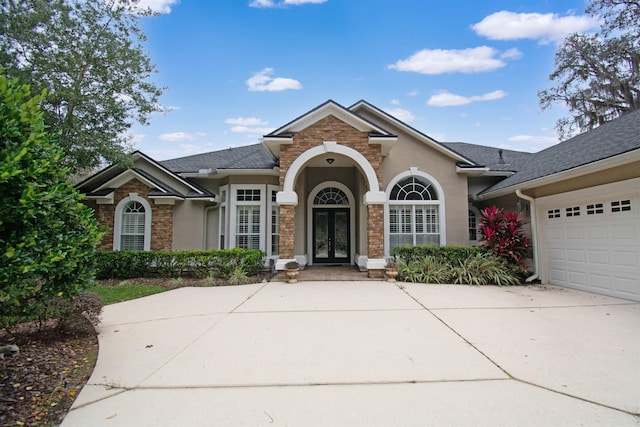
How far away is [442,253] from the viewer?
9156 millimetres

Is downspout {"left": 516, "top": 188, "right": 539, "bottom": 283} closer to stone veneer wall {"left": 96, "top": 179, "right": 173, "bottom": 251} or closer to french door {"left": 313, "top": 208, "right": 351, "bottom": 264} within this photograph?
french door {"left": 313, "top": 208, "right": 351, "bottom": 264}

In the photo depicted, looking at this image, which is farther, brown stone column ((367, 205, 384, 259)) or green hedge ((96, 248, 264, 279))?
green hedge ((96, 248, 264, 279))

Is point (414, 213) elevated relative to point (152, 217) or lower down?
elevated

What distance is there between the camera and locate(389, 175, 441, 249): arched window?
34.9 feet

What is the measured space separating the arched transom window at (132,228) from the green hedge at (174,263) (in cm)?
123

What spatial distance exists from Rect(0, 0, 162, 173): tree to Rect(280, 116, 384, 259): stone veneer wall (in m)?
6.17

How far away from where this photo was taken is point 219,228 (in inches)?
450

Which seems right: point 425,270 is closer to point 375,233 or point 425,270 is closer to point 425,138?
point 375,233

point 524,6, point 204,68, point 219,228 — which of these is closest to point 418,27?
point 524,6

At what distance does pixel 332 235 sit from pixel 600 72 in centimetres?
1977

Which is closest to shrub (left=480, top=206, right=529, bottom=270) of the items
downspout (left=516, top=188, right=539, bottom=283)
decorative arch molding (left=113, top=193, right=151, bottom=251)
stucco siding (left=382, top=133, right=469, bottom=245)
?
downspout (left=516, top=188, right=539, bottom=283)

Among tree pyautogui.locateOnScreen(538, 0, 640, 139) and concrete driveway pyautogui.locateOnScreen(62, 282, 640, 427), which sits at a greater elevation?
tree pyautogui.locateOnScreen(538, 0, 640, 139)

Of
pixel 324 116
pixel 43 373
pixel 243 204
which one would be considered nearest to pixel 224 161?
pixel 243 204

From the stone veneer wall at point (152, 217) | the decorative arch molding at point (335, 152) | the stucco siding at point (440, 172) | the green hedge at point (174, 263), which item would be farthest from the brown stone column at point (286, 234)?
the stone veneer wall at point (152, 217)
